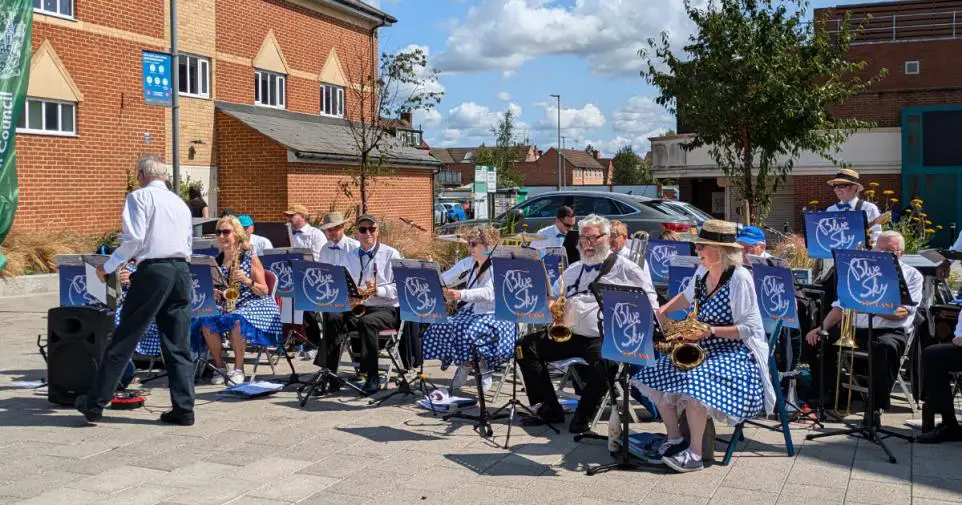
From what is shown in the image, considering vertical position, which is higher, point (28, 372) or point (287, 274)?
point (287, 274)

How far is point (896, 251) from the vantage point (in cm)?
762

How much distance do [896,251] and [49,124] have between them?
57.2 ft

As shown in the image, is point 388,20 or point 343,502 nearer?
point 343,502

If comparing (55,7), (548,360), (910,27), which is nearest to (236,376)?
(548,360)

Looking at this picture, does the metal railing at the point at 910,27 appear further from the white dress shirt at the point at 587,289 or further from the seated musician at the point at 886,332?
the white dress shirt at the point at 587,289

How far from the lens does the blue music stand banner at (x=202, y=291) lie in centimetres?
879

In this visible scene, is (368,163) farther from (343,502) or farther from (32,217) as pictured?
(343,502)

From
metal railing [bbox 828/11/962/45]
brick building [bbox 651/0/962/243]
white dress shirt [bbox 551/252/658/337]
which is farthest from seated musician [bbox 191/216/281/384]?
metal railing [bbox 828/11/962/45]

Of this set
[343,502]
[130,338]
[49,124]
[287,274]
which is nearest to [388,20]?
[49,124]

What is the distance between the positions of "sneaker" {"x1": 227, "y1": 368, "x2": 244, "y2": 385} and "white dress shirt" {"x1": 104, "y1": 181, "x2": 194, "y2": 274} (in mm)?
1901

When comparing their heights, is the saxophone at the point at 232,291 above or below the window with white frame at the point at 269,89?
below

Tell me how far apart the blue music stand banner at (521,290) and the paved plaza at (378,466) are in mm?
911

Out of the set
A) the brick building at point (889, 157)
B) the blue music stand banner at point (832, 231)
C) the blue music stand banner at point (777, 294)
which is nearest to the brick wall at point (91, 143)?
the blue music stand banner at point (832, 231)

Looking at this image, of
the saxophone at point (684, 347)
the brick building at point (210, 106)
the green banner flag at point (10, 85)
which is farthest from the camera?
the brick building at point (210, 106)
